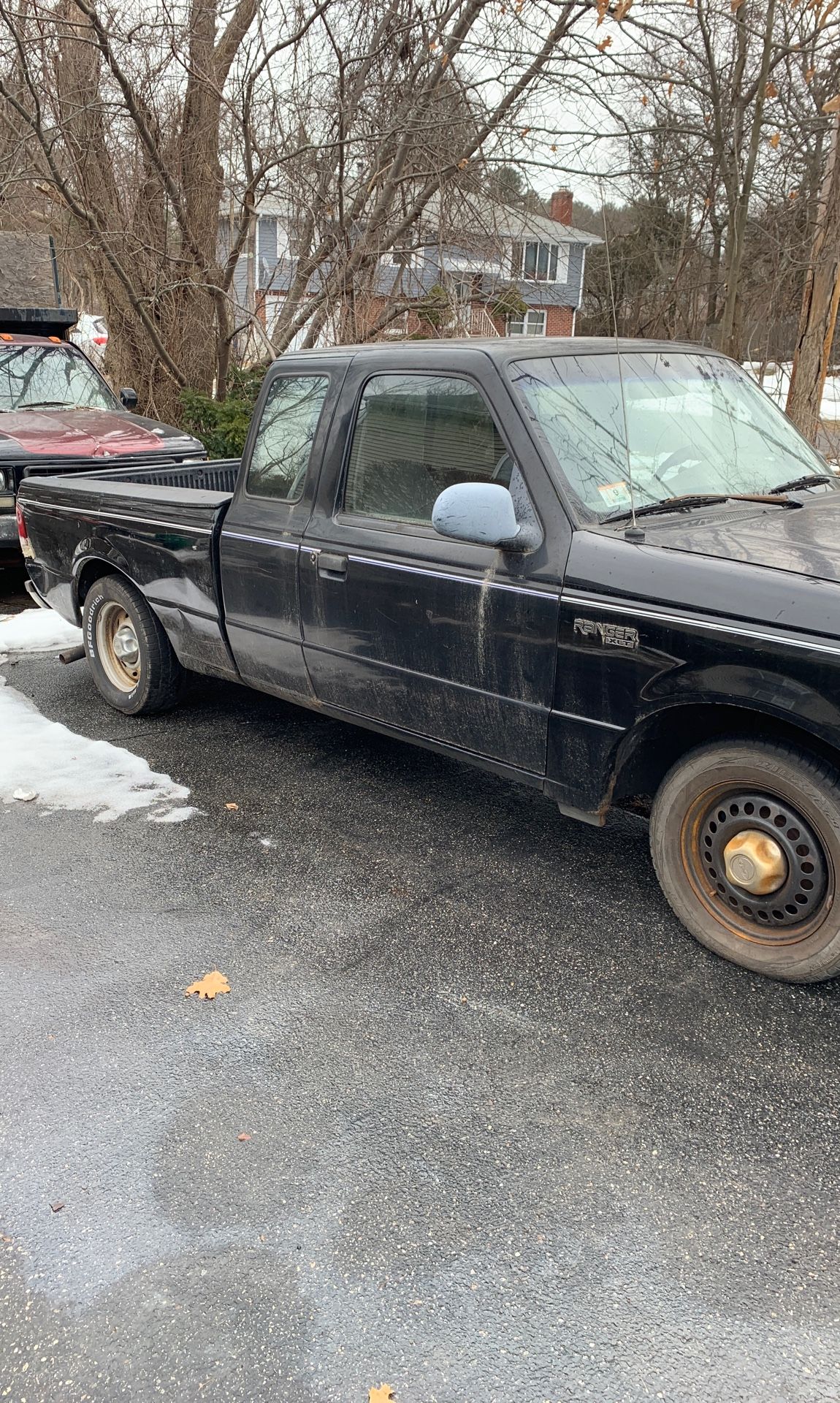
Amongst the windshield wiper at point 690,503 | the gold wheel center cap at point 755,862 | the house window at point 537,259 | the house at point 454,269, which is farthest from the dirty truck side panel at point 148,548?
the house window at point 537,259

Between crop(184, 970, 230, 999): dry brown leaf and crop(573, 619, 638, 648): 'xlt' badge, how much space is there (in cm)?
161

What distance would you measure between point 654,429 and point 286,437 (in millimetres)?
1614

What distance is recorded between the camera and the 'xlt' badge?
3133mm

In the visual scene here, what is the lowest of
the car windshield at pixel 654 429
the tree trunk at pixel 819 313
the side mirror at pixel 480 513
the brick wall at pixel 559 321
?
the side mirror at pixel 480 513

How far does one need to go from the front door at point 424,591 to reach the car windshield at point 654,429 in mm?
225

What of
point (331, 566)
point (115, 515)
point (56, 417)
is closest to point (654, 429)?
point (331, 566)

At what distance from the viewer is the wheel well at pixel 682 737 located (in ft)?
9.75

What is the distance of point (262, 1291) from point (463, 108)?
11.2 meters

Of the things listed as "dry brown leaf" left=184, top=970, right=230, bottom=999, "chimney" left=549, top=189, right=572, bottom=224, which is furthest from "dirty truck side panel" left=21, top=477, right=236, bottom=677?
"chimney" left=549, top=189, right=572, bottom=224

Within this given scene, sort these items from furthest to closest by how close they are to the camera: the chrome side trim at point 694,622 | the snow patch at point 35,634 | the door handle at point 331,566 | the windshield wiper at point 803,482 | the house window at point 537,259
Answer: the house window at point 537,259 → the snow patch at point 35,634 → the door handle at point 331,566 → the windshield wiper at point 803,482 → the chrome side trim at point 694,622

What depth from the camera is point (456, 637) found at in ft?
12.0

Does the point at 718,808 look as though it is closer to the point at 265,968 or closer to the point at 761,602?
the point at 761,602

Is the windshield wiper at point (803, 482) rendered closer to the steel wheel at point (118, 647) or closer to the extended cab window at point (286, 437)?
the extended cab window at point (286, 437)

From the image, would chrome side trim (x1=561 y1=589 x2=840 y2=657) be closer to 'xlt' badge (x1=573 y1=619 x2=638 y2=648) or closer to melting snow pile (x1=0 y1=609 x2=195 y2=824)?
'xlt' badge (x1=573 y1=619 x2=638 y2=648)
